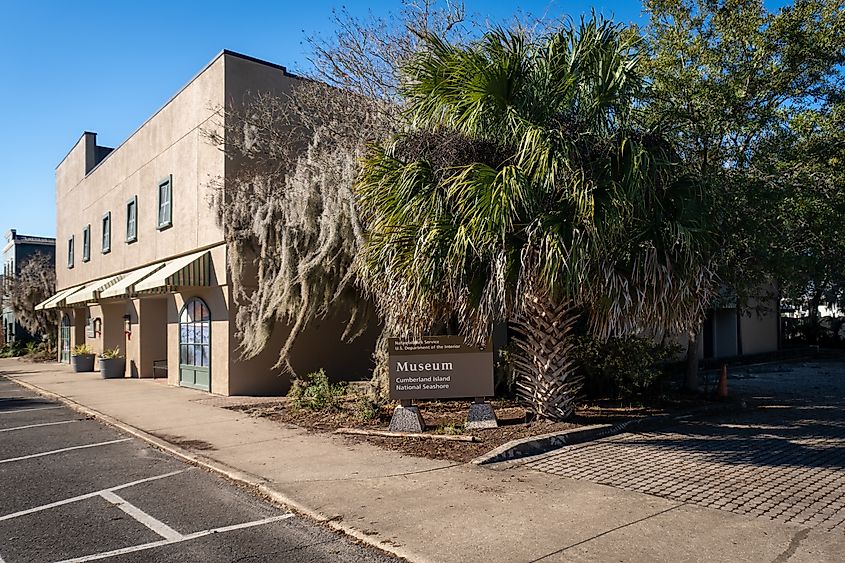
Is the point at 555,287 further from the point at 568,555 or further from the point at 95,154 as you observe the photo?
the point at 95,154

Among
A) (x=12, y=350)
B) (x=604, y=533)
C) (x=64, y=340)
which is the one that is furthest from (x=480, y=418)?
(x=12, y=350)

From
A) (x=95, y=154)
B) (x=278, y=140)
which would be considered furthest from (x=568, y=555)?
(x=95, y=154)

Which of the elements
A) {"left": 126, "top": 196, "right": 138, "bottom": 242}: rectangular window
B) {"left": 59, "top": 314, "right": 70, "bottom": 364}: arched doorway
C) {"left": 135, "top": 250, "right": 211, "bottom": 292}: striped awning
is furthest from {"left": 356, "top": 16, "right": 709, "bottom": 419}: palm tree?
{"left": 59, "top": 314, "right": 70, "bottom": 364}: arched doorway

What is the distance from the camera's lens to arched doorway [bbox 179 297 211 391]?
56.5 ft

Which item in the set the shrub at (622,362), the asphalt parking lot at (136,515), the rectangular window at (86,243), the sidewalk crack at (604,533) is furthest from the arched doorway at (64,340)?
the sidewalk crack at (604,533)

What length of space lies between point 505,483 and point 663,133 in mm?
5867

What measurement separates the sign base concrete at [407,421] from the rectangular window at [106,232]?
62.1 feet

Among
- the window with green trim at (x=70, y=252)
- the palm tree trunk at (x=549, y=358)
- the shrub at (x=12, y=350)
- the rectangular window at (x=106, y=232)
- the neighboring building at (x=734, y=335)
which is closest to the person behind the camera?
the palm tree trunk at (x=549, y=358)

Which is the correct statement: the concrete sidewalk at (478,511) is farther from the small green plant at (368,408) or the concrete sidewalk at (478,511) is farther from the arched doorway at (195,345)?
the arched doorway at (195,345)

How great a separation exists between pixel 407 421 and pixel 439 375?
2.81 feet

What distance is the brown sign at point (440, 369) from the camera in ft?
35.1

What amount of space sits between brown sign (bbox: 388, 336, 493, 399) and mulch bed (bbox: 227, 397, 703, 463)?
1.93ft

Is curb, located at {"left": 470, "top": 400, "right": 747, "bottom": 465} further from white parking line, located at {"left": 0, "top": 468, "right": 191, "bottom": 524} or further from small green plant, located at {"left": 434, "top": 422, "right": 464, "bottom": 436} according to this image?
white parking line, located at {"left": 0, "top": 468, "right": 191, "bottom": 524}

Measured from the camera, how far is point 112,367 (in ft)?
75.7
